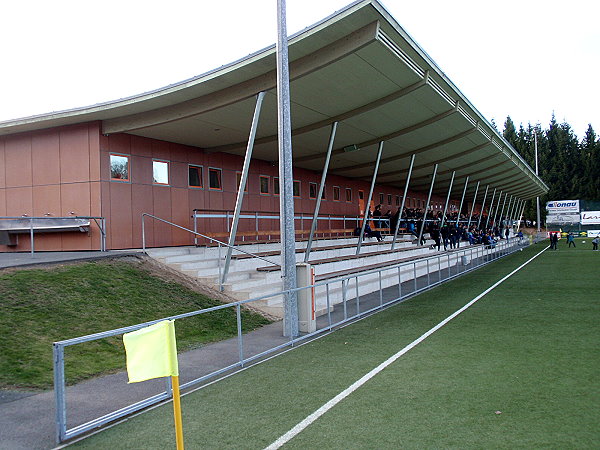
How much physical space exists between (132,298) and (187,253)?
4412 millimetres

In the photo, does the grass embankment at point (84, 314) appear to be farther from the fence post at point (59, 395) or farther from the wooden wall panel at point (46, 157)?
the wooden wall panel at point (46, 157)

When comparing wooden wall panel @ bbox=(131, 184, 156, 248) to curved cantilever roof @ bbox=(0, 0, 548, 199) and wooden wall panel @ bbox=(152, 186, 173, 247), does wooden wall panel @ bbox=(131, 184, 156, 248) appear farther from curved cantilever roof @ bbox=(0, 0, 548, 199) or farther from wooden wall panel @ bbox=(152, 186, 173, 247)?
curved cantilever roof @ bbox=(0, 0, 548, 199)

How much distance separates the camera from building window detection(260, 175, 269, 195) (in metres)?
20.3

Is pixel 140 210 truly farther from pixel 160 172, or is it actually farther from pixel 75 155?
pixel 75 155

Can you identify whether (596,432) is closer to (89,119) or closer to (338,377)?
(338,377)

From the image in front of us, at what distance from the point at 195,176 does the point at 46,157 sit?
448 centimetres

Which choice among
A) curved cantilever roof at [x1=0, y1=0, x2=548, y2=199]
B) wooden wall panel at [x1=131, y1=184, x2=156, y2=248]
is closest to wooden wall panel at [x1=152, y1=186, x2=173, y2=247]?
wooden wall panel at [x1=131, y1=184, x2=156, y2=248]

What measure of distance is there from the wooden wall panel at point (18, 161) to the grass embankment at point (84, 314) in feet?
17.3

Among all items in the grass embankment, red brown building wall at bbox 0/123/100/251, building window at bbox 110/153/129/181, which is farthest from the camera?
building window at bbox 110/153/129/181

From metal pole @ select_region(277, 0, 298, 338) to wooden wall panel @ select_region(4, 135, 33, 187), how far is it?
903 cm

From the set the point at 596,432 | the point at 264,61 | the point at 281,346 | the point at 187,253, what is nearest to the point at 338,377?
the point at 281,346

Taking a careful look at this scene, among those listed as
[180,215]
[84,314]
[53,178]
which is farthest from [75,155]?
[84,314]

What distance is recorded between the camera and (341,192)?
27.5 meters

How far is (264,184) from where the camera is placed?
20.5m
